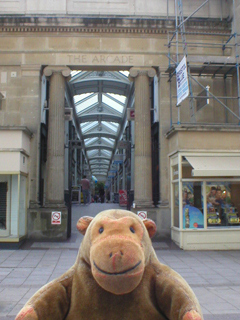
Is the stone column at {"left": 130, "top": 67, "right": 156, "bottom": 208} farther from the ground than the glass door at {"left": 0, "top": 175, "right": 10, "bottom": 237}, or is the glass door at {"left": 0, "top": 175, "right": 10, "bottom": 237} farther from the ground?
the stone column at {"left": 130, "top": 67, "right": 156, "bottom": 208}

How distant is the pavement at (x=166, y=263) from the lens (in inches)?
222

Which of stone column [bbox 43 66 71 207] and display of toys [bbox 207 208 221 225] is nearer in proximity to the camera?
display of toys [bbox 207 208 221 225]

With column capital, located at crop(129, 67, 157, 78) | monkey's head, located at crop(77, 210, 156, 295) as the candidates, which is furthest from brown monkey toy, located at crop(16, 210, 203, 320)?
column capital, located at crop(129, 67, 157, 78)

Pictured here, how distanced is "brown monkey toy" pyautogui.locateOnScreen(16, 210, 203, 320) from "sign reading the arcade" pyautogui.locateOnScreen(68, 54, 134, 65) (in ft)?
36.6

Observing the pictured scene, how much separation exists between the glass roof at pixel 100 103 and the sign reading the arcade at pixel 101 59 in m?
6.45

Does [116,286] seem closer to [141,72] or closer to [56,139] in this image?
[56,139]

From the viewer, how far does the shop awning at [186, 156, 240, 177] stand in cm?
1066

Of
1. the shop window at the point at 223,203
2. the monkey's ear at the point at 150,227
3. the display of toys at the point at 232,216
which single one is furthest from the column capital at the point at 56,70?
the monkey's ear at the point at 150,227

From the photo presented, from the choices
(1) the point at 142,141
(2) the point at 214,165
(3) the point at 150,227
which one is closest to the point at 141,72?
(1) the point at 142,141

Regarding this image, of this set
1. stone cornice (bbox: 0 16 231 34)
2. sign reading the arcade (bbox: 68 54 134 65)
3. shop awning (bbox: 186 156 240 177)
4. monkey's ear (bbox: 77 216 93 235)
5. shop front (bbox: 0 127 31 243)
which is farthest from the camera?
sign reading the arcade (bbox: 68 54 134 65)

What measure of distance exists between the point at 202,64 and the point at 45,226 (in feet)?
27.6

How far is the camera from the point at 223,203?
11.7 metres

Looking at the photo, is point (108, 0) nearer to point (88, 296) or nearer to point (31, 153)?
point (31, 153)

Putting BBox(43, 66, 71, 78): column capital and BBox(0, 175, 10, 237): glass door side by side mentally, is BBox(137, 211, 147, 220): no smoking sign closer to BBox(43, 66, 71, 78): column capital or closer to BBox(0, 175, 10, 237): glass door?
BBox(0, 175, 10, 237): glass door
